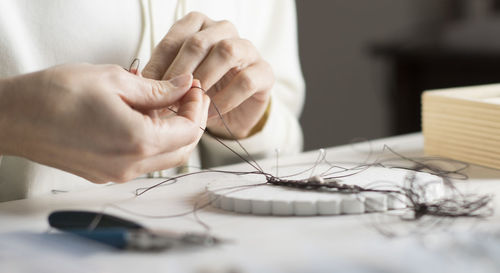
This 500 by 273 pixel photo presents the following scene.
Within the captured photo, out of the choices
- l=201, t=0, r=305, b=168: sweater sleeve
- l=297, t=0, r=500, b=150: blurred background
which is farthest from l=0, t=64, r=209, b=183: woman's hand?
l=297, t=0, r=500, b=150: blurred background

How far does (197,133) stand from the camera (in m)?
0.70

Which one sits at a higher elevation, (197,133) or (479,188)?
(197,133)

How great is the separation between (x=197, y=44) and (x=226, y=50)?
0.04 meters

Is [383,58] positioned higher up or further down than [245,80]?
further down

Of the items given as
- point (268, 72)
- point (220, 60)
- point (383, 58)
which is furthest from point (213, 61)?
point (383, 58)

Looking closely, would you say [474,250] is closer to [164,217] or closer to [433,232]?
[433,232]

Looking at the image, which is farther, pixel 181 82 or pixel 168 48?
pixel 168 48

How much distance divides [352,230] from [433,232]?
0.07 m

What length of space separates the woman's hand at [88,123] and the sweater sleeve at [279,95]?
18.9 inches

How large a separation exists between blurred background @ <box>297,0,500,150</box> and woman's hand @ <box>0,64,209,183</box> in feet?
6.40

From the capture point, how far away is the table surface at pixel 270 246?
0.49 metres

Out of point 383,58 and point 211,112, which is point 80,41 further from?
point 383,58

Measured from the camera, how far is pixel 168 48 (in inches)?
34.9

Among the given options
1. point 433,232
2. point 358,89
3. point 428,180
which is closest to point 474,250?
point 433,232
